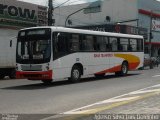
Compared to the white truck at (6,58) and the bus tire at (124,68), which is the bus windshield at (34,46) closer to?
the white truck at (6,58)

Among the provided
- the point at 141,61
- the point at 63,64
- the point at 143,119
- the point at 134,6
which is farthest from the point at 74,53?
the point at 134,6

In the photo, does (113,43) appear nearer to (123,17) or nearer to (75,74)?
(75,74)

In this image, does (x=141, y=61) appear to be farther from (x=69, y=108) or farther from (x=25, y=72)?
(x=69, y=108)

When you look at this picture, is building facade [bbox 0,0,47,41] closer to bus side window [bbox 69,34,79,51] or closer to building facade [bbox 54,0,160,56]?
bus side window [bbox 69,34,79,51]

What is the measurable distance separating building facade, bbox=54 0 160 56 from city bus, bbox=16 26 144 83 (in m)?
35.4

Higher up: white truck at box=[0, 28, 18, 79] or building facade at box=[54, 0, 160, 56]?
building facade at box=[54, 0, 160, 56]

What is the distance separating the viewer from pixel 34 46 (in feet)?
67.2

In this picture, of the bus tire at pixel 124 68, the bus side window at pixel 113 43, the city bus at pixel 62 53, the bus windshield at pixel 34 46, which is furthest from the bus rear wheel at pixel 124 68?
the bus windshield at pixel 34 46

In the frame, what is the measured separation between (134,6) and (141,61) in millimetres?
35837

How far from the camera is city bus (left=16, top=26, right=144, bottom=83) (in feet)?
65.8

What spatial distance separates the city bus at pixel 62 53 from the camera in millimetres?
20047


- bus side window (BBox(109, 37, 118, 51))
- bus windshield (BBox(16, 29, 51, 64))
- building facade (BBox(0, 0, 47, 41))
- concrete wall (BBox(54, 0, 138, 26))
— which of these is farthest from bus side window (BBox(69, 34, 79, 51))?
concrete wall (BBox(54, 0, 138, 26))

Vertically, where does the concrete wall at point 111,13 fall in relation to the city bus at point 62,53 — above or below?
above

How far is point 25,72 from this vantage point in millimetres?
20359
